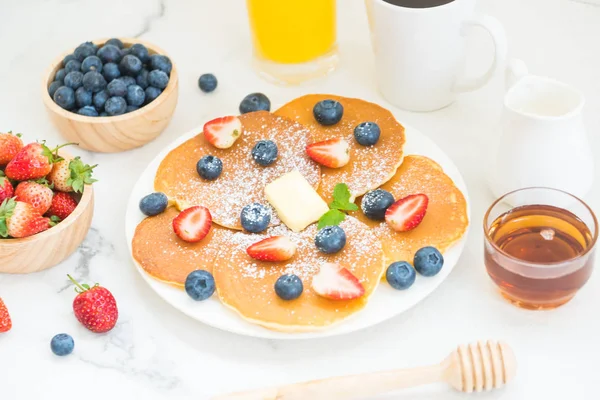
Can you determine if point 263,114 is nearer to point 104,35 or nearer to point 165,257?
point 165,257

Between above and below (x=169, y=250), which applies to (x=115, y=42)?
above

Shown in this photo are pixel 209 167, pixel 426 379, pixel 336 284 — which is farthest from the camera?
pixel 209 167

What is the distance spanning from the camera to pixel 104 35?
7.11 ft

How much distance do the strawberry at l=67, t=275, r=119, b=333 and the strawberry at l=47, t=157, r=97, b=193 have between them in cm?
21

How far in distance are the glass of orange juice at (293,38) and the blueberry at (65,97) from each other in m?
0.46

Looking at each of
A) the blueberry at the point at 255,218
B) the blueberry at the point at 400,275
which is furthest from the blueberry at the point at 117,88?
the blueberry at the point at 400,275

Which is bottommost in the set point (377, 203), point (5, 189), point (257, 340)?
point (257, 340)

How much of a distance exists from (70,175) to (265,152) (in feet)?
1.29

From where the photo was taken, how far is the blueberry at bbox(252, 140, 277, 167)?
1.68m

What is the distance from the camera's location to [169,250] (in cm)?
154

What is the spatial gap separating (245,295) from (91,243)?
0.40m

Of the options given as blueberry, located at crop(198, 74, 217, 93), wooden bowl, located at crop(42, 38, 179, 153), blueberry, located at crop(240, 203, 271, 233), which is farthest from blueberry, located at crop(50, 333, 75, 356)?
blueberry, located at crop(198, 74, 217, 93)

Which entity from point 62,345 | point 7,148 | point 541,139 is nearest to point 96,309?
point 62,345

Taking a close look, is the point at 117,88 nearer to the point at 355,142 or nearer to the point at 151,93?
the point at 151,93
